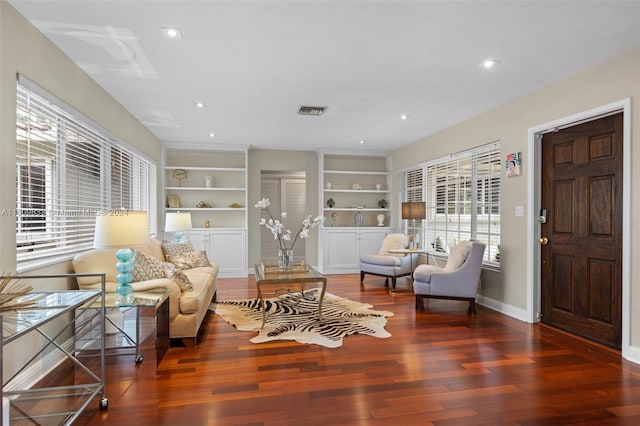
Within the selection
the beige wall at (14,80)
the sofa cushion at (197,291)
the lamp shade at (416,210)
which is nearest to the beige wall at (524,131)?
the lamp shade at (416,210)

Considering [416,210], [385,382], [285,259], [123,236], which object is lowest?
[385,382]

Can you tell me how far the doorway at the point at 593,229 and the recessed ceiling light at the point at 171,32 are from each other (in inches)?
140

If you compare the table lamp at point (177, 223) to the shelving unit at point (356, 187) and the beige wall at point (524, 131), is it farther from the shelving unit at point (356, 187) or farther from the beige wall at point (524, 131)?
the beige wall at point (524, 131)

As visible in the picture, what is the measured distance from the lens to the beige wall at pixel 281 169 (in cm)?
718

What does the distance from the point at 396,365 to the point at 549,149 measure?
2780 millimetres

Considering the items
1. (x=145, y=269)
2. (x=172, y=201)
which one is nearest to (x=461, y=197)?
(x=145, y=269)

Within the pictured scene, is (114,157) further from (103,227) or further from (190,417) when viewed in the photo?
(190,417)

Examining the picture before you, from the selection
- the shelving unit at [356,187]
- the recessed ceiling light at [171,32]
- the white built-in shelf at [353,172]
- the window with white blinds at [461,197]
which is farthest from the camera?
the shelving unit at [356,187]

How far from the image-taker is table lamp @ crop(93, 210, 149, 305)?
106 inches

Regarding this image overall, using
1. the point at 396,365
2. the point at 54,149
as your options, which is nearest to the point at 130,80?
the point at 54,149

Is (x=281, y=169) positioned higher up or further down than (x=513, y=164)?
higher up

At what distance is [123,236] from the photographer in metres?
2.72

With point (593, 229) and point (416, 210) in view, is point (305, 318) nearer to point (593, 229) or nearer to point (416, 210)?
point (416, 210)

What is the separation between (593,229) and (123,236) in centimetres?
404
